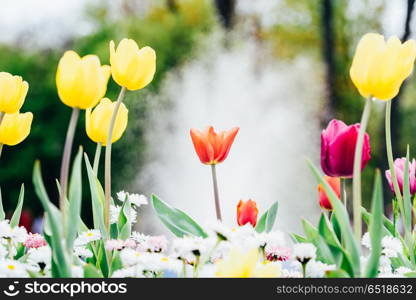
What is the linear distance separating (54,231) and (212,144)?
328 millimetres

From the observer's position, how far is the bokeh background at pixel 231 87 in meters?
8.43

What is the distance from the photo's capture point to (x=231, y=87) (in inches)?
382

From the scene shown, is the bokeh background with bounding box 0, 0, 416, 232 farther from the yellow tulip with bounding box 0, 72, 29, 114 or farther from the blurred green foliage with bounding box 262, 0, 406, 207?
the yellow tulip with bounding box 0, 72, 29, 114

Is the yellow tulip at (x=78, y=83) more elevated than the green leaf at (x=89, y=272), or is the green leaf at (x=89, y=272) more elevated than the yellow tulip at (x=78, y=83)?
the yellow tulip at (x=78, y=83)

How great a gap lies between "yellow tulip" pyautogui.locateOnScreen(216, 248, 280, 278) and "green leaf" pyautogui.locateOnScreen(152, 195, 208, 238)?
0.16 m

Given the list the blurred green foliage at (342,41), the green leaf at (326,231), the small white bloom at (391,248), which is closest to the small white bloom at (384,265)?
the small white bloom at (391,248)

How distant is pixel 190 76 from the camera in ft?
31.9

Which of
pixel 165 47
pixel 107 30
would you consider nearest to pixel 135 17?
pixel 165 47

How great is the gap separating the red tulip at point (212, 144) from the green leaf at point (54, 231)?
29 centimetres

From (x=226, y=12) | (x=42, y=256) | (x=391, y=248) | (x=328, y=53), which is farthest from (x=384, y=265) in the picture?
(x=226, y=12)

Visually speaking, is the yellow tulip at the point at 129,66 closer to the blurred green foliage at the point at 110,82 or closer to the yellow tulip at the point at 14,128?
the yellow tulip at the point at 14,128

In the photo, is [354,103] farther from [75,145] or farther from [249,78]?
[75,145]

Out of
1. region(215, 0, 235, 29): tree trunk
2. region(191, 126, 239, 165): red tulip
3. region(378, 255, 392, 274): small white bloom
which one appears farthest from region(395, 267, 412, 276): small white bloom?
region(215, 0, 235, 29): tree trunk

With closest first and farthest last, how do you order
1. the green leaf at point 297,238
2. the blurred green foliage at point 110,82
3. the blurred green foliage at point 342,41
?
1. the green leaf at point 297,238
2. the blurred green foliage at point 110,82
3. the blurred green foliage at point 342,41
